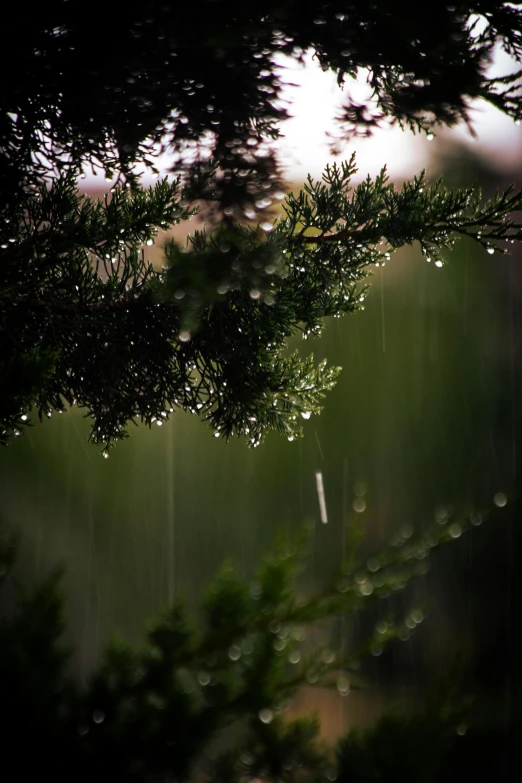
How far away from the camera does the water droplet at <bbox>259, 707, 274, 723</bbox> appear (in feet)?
2.09

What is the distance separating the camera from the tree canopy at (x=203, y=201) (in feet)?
2.76

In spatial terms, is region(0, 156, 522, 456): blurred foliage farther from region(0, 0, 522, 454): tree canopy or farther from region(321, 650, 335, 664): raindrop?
region(321, 650, 335, 664): raindrop

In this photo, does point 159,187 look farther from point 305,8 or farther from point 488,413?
point 488,413

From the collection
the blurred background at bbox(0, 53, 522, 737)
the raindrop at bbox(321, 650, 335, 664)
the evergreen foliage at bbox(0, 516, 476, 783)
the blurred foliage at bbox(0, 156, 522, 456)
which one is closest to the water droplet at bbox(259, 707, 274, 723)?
the evergreen foliage at bbox(0, 516, 476, 783)

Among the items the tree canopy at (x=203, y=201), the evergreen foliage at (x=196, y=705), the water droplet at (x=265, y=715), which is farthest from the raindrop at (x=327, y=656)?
the tree canopy at (x=203, y=201)

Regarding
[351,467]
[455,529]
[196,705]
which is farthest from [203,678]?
[351,467]

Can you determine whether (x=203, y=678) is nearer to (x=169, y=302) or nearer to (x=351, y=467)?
(x=169, y=302)

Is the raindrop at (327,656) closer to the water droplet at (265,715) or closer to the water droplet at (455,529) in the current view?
the water droplet at (265,715)

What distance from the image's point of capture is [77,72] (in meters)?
0.96

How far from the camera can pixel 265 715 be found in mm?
646

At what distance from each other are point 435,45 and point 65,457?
5.21 m

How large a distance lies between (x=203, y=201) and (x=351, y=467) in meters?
5.35

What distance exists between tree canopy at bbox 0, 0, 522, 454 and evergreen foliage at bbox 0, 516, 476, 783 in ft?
1.14

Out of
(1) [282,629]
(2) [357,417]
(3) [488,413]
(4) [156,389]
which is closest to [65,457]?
(2) [357,417]
